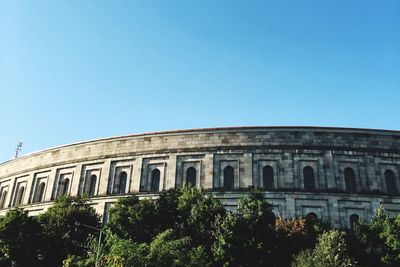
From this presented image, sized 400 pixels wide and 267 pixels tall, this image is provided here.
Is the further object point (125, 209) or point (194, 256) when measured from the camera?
point (125, 209)

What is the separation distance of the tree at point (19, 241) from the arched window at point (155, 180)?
942 centimetres

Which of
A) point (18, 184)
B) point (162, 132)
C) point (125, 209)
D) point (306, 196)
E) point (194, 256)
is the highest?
point (162, 132)

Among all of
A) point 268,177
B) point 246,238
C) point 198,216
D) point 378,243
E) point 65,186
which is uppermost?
point 65,186

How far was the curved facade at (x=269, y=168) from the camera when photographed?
2898cm

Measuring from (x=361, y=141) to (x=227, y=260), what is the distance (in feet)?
51.5

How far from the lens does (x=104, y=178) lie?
3372 cm

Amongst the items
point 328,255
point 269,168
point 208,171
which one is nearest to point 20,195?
point 208,171

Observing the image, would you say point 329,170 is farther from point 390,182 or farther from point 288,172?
point 390,182

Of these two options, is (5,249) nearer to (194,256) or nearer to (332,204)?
(194,256)

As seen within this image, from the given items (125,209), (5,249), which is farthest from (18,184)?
(125,209)

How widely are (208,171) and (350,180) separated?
10.8m

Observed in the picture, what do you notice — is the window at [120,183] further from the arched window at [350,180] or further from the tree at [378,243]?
the tree at [378,243]

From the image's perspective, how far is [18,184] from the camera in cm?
3925

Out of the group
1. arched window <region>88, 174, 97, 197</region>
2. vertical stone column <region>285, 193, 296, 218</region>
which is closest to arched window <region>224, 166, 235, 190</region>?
vertical stone column <region>285, 193, 296, 218</region>
